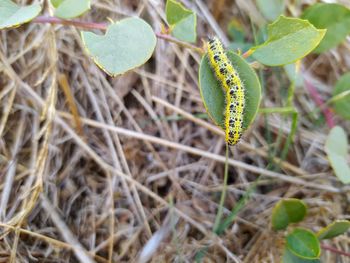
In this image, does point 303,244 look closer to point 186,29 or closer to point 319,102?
point 319,102

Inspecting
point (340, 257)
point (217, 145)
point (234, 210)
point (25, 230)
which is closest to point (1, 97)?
point (25, 230)

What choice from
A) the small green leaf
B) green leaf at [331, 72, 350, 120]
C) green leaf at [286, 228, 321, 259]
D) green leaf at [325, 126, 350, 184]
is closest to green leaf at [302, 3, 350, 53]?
green leaf at [331, 72, 350, 120]

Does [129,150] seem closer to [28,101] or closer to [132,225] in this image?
[132,225]

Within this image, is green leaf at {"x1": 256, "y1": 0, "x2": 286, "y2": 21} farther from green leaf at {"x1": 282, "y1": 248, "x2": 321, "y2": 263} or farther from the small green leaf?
green leaf at {"x1": 282, "y1": 248, "x2": 321, "y2": 263}

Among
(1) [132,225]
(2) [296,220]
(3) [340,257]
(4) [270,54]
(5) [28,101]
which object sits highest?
(5) [28,101]

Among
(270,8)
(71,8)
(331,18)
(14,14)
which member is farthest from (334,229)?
(14,14)

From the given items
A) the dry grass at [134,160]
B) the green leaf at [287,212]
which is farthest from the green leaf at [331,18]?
the green leaf at [287,212]
